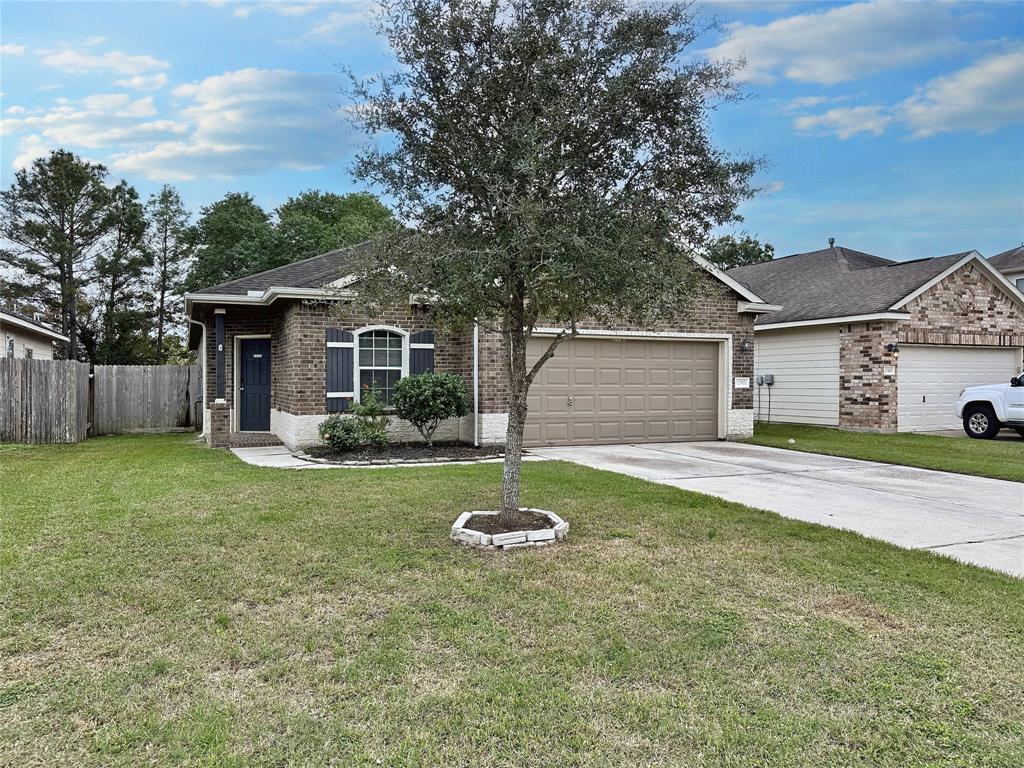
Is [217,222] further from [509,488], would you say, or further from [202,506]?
[509,488]

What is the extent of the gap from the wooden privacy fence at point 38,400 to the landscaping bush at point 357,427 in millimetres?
5828

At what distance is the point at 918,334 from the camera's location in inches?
576

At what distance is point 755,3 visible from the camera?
9.16m

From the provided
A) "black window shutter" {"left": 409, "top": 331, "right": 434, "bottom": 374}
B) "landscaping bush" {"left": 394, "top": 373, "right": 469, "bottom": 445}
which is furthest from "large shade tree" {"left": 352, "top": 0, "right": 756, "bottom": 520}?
"black window shutter" {"left": 409, "top": 331, "right": 434, "bottom": 374}

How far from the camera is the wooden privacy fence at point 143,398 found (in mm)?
14914

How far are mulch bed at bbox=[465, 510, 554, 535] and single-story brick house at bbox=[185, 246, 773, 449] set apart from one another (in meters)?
5.38

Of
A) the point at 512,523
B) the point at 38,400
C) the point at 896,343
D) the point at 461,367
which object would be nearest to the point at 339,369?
the point at 461,367

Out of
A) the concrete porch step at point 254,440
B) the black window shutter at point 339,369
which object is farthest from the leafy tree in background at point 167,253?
the black window shutter at point 339,369

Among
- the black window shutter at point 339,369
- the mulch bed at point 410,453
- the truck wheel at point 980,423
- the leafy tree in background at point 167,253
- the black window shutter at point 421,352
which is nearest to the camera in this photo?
the mulch bed at point 410,453

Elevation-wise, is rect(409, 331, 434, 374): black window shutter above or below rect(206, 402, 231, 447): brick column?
above

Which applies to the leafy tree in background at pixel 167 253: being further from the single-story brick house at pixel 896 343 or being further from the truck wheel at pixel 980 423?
the truck wheel at pixel 980 423

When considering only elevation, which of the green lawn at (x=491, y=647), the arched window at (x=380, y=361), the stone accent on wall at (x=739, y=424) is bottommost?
the green lawn at (x=491, y=647)

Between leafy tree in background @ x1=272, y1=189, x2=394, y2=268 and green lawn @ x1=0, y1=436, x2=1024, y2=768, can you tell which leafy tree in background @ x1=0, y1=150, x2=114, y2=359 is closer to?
leafy tree in background @ x1=272, y1=189, x2=394, y2=268

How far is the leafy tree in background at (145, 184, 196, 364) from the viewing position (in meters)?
30.7
